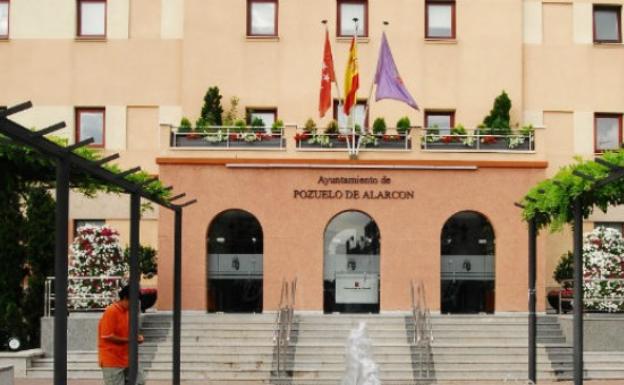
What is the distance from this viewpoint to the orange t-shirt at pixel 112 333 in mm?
13906

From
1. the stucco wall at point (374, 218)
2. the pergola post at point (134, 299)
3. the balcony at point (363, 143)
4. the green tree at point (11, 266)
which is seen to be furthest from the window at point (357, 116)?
the pergola post at point (134, 299)

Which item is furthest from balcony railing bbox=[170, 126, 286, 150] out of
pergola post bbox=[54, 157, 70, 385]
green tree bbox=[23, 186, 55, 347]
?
pergola post bbox=[54, 157, 70, 385]

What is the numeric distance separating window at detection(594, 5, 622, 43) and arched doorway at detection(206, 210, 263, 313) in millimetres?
12956

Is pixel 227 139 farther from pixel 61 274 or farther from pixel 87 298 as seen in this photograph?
pixel 61 274

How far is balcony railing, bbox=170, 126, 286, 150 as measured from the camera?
29.9 metres

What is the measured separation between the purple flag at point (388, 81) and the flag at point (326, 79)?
4.36ft

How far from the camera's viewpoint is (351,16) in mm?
33688

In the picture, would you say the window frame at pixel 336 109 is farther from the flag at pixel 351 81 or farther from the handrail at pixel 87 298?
the handrail at pixel 87 298

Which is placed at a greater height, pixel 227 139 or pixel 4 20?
pixel 4 20

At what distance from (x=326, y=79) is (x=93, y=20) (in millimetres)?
8716

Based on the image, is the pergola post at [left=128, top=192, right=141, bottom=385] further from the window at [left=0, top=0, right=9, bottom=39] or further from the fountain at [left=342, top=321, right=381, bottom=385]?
the window at [left=0, top=0, right=9, bottom=39]

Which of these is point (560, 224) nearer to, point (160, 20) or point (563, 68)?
point (563, 68)

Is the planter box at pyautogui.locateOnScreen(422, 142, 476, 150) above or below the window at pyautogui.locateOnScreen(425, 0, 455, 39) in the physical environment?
below

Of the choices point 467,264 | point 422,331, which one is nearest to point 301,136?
point 467,264
